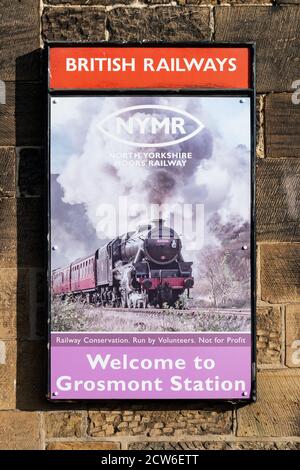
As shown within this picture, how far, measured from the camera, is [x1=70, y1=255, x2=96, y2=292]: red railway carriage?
14.0 ft

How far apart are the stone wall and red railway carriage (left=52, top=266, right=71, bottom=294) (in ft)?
0.38

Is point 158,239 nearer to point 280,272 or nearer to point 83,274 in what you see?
point 83,274

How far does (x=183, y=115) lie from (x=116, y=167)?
1.56 feet

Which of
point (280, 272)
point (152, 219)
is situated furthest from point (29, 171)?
point (280, 272)

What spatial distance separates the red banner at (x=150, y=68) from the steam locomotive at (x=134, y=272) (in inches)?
31.5

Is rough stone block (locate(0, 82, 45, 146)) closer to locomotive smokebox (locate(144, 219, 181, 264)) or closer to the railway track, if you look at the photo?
locomotive smokebox (locate(144, 219, 181, 264))

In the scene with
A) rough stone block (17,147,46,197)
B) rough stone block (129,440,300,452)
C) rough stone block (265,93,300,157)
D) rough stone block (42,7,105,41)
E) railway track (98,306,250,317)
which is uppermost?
rough stone block (42,7,105,41)

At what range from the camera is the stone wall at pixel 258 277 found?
14.2 feet

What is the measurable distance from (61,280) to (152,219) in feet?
2.01

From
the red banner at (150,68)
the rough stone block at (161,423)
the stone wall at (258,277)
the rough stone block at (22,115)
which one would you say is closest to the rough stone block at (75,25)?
the stone wall at (258,277)

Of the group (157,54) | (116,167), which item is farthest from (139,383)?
(157,54)

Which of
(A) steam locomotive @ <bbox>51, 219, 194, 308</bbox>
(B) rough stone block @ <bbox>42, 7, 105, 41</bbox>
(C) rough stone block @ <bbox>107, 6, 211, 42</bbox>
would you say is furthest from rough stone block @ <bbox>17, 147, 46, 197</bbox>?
(C) rough stone block @ <bbox>107, 6, 211, 42</bbox>

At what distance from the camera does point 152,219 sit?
14.1 feet

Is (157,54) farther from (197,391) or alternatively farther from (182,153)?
(197,391)
